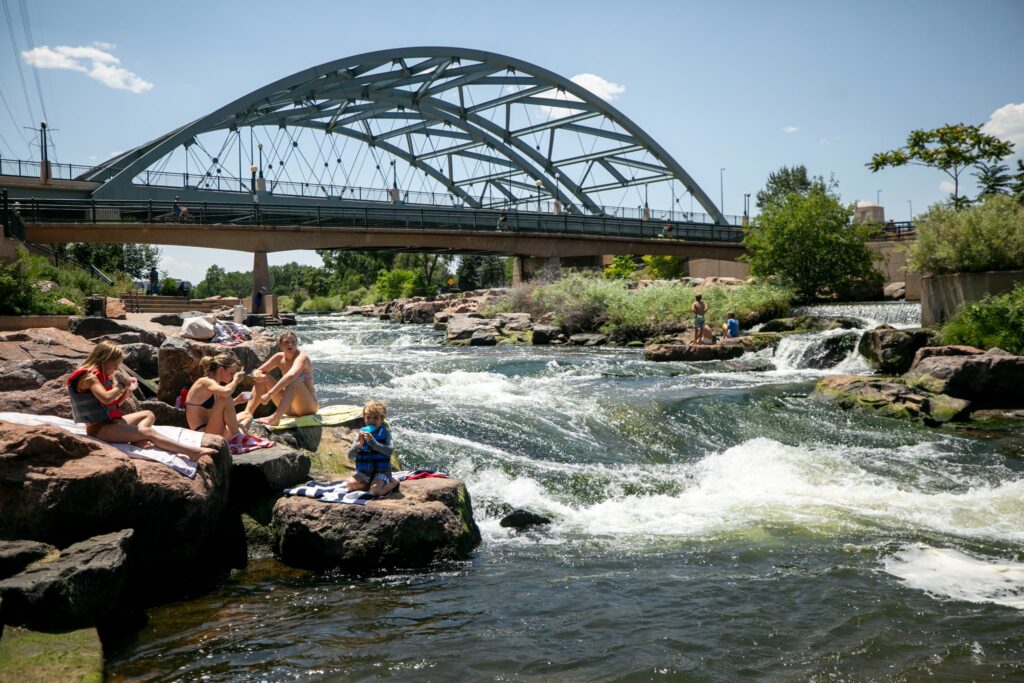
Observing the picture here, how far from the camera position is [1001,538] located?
7578mm

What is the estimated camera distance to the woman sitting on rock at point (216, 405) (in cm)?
801

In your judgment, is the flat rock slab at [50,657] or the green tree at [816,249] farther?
the green tree at [816,249]

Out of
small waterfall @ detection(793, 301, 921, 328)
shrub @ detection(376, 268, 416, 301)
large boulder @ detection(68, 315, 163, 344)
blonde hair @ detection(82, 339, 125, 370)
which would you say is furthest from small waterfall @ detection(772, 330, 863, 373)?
shrub @ detection(376, 268, 416, 301)

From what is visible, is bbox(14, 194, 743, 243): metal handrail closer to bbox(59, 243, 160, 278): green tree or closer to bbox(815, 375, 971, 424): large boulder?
bbox(59, 243, 160, 278): green tree

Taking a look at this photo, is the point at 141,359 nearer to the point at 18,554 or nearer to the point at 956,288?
the point at 18,554

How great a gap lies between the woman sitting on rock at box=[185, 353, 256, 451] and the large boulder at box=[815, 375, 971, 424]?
1012 centimetres

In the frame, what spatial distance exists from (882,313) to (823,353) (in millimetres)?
6299

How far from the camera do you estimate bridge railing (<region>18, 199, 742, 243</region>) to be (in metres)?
34.8

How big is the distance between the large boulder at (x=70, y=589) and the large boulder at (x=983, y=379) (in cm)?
1323

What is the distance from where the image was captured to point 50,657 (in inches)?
191

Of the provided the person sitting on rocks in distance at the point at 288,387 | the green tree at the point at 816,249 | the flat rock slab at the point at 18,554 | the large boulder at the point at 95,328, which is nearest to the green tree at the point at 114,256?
the large boulder at the point at 95,328

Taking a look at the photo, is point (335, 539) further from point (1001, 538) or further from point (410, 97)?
point (410, 97)

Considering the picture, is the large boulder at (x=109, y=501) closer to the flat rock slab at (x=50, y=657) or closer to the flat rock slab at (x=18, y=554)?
the flat rock slab at (x=18, y=554)

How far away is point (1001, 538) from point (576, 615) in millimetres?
4247
